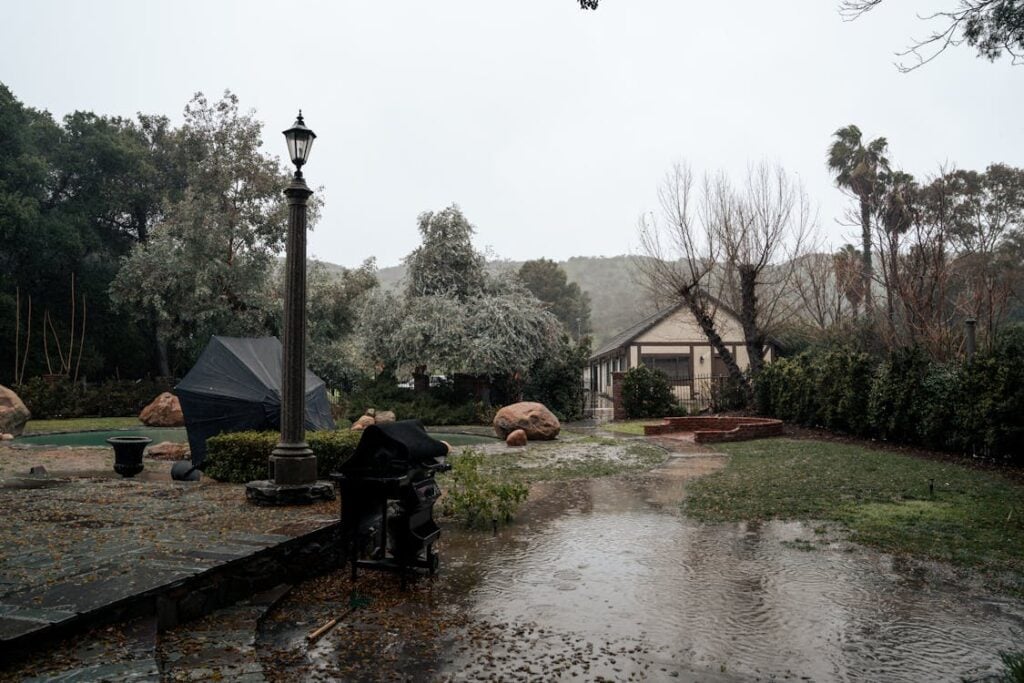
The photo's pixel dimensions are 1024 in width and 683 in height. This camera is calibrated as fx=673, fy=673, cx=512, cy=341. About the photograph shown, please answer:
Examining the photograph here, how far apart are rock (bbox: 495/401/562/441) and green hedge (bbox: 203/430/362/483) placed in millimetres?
8005

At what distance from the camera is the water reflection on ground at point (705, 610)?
4.02 m

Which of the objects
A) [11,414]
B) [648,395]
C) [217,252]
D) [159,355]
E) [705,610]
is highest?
[217,252]

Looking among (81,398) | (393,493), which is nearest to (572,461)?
(393,493)

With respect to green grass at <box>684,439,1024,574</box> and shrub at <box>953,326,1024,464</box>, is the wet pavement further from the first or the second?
shrub at <box>953,326,1024,464</box>

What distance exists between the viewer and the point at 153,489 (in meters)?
9.06

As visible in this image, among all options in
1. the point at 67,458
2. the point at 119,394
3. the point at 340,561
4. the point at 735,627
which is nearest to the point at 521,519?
the point at 340,561

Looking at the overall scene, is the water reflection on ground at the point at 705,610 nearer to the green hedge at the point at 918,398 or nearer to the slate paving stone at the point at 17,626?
the slate paving stone at the point at 17,626

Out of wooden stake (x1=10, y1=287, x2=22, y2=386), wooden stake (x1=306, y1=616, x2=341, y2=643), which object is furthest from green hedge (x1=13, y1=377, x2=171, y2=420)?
wooden stake (x1=306, y1=616, x2=341, y2=643)

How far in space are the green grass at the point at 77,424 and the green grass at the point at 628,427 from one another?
49.7ft

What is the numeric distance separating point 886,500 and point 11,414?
19941 millimetres

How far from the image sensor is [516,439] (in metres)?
16.3

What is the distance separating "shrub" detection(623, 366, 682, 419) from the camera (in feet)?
78.0

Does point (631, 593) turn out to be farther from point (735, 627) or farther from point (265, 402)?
point (265, 402)

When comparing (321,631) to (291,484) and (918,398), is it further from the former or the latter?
(918,398)
